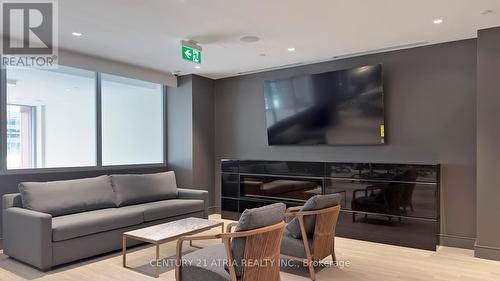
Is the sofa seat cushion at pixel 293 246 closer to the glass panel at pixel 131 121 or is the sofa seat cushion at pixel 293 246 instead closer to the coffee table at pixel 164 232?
the coffee table at pixel 164 232

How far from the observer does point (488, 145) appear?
409 cm

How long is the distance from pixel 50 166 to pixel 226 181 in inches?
113

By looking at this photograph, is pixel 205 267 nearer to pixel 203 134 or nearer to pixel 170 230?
pixel 170 230

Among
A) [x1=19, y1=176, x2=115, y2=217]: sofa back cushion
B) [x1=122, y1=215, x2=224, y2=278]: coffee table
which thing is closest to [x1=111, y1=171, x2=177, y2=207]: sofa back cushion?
[x1=19, y1=176, x2=115, y2=217]: sofa back cushion

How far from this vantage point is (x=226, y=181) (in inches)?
254

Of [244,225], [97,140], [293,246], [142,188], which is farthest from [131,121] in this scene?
[244,225]

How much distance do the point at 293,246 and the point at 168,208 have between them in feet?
7.01

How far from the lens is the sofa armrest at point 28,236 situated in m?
3.65

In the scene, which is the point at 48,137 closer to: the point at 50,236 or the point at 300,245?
the point at 50,236

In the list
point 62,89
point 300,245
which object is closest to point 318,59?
point 300,245

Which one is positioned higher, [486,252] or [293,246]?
[293,246]

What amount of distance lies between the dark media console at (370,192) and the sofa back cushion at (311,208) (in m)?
1.41

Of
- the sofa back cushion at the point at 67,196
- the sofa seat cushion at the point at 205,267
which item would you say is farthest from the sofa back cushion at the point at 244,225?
the sofa back cushion at the point at 67,196

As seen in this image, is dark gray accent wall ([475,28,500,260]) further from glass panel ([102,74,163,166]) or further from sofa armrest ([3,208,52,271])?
glass panel ([102,74,163,166])
